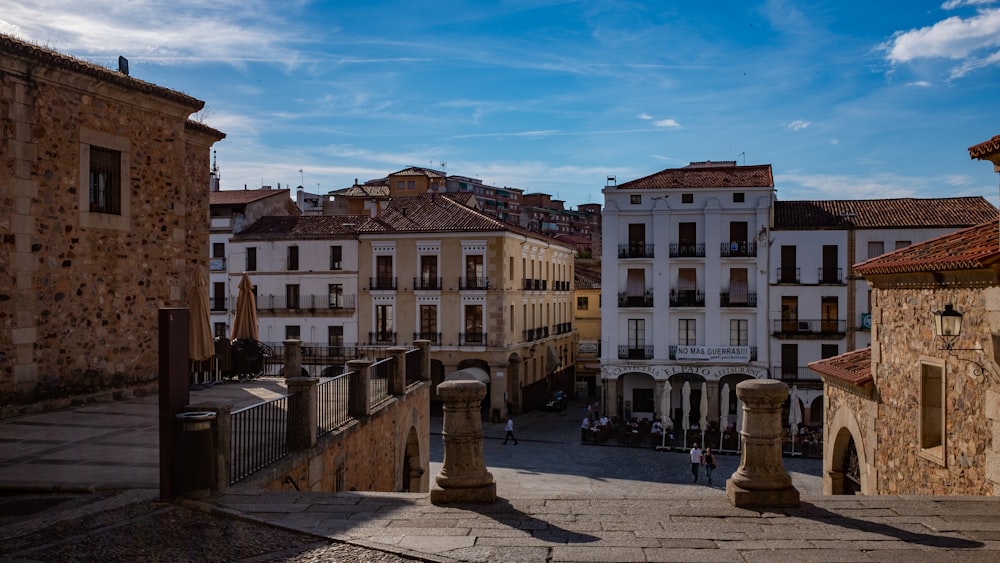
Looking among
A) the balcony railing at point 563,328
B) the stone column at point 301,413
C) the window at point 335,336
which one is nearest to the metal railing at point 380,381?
the stone column at point 301,413

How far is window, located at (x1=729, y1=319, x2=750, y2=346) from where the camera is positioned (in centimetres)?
3350

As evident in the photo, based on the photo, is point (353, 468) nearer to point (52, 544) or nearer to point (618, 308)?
point (52, 544)

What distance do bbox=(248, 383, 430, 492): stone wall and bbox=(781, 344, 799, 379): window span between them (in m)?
19.8

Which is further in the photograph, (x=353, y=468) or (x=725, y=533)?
(x=353, y=468)

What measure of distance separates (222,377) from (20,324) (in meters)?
5.74

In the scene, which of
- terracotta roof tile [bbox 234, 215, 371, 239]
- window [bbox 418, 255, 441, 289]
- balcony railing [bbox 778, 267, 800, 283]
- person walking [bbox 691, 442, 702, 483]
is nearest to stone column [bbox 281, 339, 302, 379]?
person walking [bbox 691, 442, 702, 483]

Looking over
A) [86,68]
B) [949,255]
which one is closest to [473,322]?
[86,68]

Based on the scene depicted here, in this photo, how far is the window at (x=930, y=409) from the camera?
10.6 meters

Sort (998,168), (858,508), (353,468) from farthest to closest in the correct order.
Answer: (353,468), (998,168), (858,508)

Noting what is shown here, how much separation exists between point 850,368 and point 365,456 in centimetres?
852

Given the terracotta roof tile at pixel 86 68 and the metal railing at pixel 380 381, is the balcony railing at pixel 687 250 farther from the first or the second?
the terracotta roof tile at pixel 86 68

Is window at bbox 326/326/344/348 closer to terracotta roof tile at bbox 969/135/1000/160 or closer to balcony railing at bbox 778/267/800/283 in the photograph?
balcony railing at bbox 778/267/800/283

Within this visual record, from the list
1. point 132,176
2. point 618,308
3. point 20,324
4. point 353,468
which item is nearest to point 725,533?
point 353,468

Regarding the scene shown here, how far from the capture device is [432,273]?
36000 millimetres
